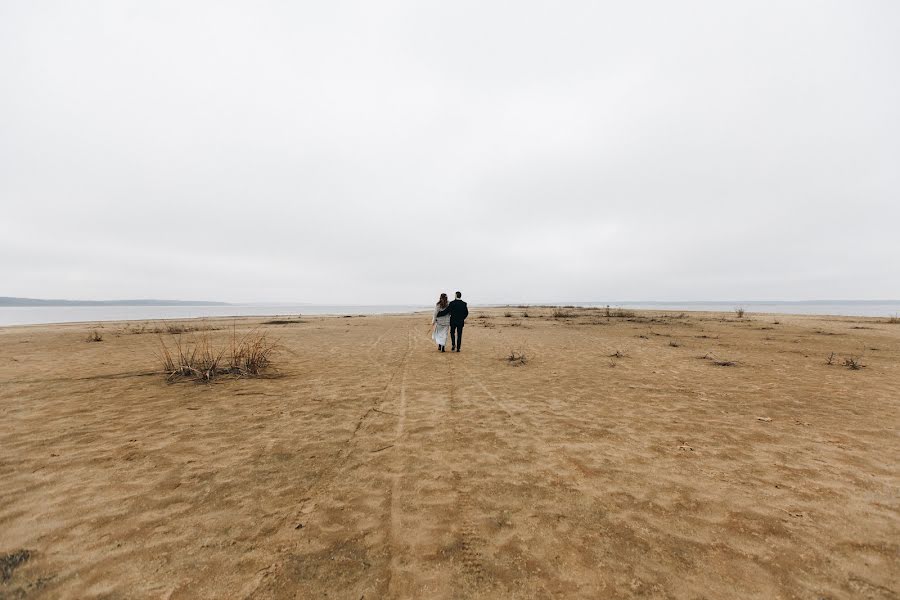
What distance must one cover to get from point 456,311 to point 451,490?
969 centimetres

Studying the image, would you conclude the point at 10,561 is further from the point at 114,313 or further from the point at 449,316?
the point at 114,313

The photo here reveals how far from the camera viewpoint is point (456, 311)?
1327cm

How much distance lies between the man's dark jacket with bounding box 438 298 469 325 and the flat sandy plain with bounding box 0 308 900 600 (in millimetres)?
5429

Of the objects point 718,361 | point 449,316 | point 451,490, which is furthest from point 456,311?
point 451,490

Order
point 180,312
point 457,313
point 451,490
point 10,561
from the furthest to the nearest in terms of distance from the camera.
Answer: point 180,312, point 457,313, point 451,490, point 10,561

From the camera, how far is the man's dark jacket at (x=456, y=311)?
13.2m

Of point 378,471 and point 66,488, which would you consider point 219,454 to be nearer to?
point 66,488

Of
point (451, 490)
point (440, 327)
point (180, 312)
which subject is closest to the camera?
point (451, 490)

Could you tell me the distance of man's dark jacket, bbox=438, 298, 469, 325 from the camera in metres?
13.2

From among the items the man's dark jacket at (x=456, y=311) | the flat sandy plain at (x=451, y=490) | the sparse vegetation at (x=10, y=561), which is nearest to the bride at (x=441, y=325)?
the man's dark jacket at (x=456, y=311)

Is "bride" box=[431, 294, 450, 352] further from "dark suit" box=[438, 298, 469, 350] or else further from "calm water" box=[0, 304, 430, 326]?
"calm water" box=[0, 304, 430, 326]

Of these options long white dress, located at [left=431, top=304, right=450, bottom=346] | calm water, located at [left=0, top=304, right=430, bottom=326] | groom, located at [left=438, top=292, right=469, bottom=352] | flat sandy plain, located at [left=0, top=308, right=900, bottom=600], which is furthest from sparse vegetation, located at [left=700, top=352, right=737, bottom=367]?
calm water, located at [left=0, top=304, right=430, bottom=326]

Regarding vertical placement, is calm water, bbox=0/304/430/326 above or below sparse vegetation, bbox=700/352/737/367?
above

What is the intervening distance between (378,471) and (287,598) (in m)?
1.81
